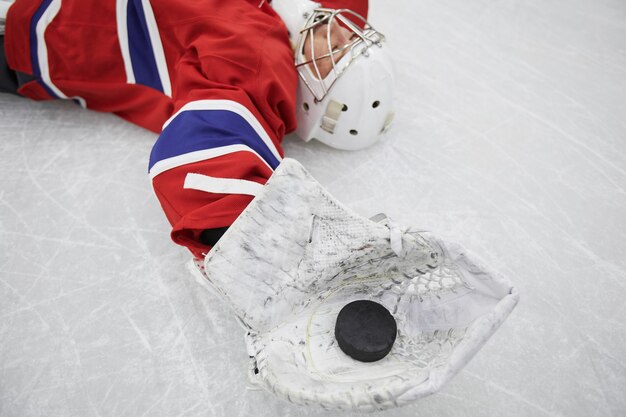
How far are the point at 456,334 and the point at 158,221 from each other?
0.51m

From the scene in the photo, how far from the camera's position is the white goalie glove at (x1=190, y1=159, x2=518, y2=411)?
472 millimetres

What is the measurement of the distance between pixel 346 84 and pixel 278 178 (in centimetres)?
30

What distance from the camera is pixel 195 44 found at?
72 centimetres

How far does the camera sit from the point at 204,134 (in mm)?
623

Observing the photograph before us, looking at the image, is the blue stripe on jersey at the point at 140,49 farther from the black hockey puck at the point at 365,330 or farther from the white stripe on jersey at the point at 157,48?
the black hockey puck at the point at 365,330

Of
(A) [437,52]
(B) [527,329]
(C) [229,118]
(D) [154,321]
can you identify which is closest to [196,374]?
(D) [154,321]

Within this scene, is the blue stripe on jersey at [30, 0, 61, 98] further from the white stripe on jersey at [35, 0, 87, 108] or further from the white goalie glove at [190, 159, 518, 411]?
the white goalie glove at [190, 159, 518, 411]

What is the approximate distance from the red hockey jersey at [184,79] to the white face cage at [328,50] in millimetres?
25

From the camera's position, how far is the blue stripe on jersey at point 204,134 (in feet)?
2.01

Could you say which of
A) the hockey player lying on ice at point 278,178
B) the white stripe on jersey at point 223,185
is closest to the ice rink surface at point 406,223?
the hockey player lying on ice at point 278,178

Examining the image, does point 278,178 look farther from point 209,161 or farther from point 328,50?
point 328,50

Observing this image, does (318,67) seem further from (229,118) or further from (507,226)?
(507,226)

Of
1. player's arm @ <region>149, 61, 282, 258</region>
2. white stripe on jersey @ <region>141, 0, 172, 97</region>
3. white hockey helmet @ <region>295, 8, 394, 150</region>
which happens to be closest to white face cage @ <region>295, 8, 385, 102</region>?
white hockey helmet @ <region>295, 8, 394, 150</region>

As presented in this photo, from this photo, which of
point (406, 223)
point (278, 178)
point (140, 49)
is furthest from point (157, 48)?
point (406, 223)
